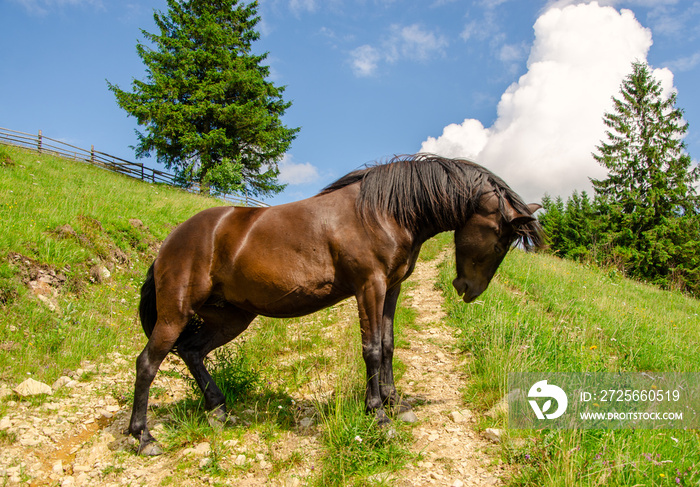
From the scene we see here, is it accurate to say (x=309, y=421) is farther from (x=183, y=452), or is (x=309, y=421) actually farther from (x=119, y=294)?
(x=119, y=294)

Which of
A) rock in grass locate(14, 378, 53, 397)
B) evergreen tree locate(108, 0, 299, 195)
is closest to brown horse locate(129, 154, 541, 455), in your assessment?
rock in grass locate(14, 378, 53, 397)

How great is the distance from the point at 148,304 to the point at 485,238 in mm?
3530

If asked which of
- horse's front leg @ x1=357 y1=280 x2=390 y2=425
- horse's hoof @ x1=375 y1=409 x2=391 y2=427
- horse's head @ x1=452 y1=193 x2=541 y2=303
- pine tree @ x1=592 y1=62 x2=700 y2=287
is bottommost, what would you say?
horse's hoof @ x1=375 y1=409 x2=391 y2=427

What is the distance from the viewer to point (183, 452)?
11.0ft

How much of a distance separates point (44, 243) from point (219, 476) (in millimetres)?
5571

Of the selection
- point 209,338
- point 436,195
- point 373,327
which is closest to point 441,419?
point 373,327

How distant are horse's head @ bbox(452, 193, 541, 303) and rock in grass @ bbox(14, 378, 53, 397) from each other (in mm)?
4530

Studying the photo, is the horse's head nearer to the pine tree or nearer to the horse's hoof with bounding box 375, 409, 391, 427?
the horse's hoof with bounding box 375, 409, 391, 427

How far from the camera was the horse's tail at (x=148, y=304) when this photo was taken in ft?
13.2

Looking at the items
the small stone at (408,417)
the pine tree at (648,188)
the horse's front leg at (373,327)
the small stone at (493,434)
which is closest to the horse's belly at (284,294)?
the horse's front leg at (373,327)

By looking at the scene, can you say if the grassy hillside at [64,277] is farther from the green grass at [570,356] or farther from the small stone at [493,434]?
the green grass at [570,356]

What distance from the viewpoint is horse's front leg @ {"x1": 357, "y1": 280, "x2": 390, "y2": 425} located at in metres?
3.28

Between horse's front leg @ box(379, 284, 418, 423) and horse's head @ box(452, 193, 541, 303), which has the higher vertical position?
horse's head @ box(452, 193, 541, 303)

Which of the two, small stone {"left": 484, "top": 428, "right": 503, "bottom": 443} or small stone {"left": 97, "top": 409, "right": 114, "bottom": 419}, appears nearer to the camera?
small stone {"left": 484, "top": 428, "right": 503, "bottom": 443}
